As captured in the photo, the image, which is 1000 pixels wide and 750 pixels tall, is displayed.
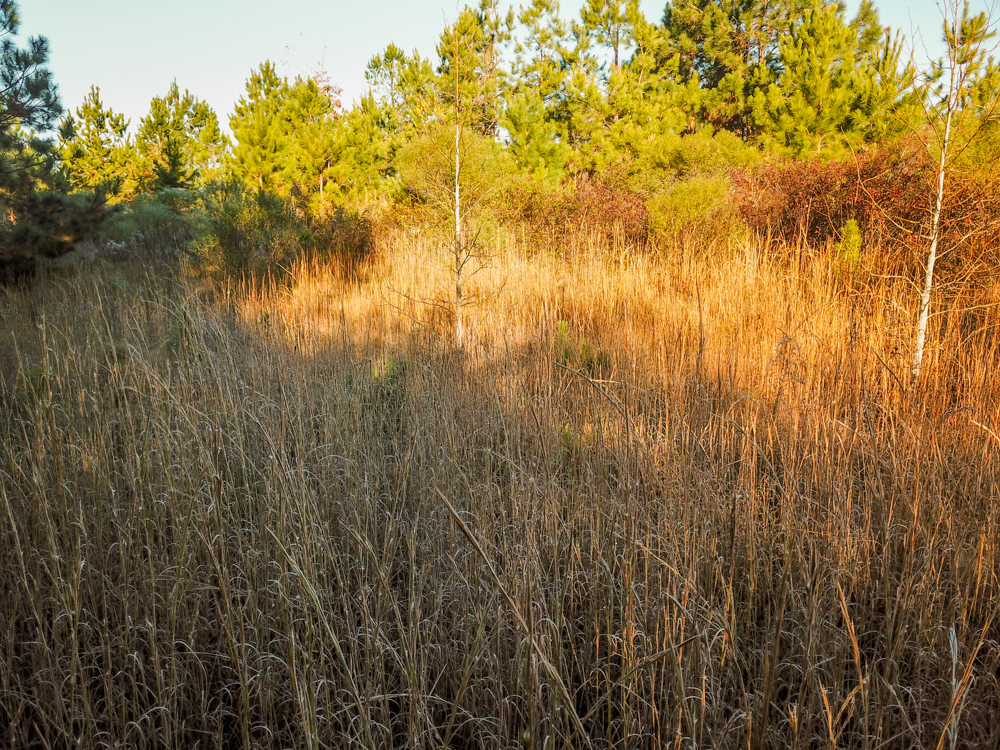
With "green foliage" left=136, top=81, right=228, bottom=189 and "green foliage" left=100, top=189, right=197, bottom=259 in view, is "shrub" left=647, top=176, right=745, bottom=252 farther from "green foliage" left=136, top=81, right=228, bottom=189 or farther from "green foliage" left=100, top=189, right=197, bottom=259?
"green foliage" left=136, top=81, right=228, bottom=189

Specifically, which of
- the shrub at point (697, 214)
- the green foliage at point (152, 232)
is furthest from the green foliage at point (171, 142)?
the shrub at point (697, 214)

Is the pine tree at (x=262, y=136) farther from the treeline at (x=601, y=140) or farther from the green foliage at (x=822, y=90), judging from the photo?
the green foliage at (x=822, y=90)

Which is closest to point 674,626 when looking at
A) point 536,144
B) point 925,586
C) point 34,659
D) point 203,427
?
point 925,586

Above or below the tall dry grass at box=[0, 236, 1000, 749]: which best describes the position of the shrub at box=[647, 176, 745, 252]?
above

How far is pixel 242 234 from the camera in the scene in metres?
6.70

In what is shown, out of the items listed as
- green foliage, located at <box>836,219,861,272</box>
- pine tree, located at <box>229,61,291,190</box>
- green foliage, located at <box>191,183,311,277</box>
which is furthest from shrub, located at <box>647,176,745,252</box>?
pine tree, located at <box>229,61,291,190</box>

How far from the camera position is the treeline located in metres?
5.66

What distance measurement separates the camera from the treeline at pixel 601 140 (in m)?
5.66

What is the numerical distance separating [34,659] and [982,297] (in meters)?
5.25

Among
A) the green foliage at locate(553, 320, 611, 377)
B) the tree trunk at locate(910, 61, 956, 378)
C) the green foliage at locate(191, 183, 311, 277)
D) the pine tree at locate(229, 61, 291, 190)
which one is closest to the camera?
the tree trunk at locate(910, 61, 956, 378)

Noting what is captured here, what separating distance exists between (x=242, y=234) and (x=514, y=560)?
6.34 meters

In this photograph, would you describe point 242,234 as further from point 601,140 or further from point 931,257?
point 601,140

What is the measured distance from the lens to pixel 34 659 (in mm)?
1546

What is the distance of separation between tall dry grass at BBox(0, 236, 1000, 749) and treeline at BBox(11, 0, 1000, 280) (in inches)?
65.6
